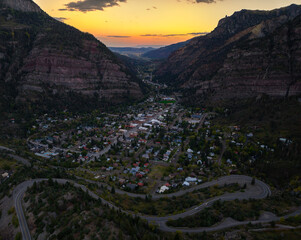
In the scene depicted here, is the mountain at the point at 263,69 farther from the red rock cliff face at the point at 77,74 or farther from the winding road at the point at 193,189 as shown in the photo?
the winding road at the point at 193,189

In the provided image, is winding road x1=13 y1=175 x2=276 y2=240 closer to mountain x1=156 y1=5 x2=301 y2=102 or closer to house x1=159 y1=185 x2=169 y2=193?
house x1=159 y1=185 x2=169 y2=193

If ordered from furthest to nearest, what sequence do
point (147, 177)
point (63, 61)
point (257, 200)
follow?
point (63, 61) → point (147, 177) → point (257, 200)

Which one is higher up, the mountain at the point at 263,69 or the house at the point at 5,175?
the mountain at the point at 263,69

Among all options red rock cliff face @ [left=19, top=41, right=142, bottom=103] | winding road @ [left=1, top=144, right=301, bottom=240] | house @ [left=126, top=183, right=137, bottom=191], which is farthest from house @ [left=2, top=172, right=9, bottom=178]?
red rock cliff face @ [left=19, top=41, right=142, bottom=103]

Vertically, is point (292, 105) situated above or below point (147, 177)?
above

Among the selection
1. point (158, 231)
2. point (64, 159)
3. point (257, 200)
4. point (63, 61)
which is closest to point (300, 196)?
point (257, 200)

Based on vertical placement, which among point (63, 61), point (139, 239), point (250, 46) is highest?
point (250, 46)

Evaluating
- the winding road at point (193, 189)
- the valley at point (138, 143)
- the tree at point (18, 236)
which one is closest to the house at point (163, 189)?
the valley at point (138, 143)

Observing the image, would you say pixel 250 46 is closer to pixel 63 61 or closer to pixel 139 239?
pixel 63 61
